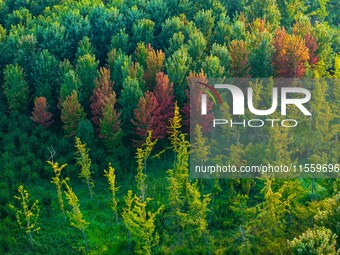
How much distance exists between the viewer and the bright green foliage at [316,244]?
20047 mm

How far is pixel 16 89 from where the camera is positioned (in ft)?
116

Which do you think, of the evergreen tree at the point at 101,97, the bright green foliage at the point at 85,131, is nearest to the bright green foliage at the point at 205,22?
the evergreen tree at the point at 101,97

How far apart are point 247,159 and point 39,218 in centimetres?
1255

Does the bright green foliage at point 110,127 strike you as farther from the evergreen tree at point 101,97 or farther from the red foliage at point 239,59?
the red foliage at point 239,59

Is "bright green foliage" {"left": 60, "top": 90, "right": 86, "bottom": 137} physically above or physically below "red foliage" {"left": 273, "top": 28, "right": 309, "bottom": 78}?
below

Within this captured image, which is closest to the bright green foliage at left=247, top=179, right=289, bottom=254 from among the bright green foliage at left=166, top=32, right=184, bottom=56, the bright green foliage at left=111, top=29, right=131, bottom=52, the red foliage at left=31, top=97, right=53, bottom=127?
the red foliage at left=31, top=97, right=53, bottom=127

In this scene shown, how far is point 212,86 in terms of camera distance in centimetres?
3300

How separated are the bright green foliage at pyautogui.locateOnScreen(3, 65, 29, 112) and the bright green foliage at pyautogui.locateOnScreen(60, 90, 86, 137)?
4.71 meters

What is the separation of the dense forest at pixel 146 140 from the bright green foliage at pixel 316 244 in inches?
2.4

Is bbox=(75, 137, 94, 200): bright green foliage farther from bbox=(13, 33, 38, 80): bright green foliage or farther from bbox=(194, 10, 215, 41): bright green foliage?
bbox=(194, 10, 215, 41): bright green foliage

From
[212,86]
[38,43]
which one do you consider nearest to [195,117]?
[212,86]

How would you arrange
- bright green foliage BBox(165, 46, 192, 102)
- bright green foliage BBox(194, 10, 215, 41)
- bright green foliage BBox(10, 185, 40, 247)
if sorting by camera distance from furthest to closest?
bright green foliage BBox(194, 10, 215, 41)
bright green foliage BBox(165, 46, 192, 102)
bright green foliage BBox(10, 185, 40, 247)

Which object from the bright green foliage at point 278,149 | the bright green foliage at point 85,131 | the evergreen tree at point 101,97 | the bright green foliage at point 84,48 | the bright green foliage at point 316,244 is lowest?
the bright green foliage at point 316,244

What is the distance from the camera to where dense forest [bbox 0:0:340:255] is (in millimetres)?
24891
